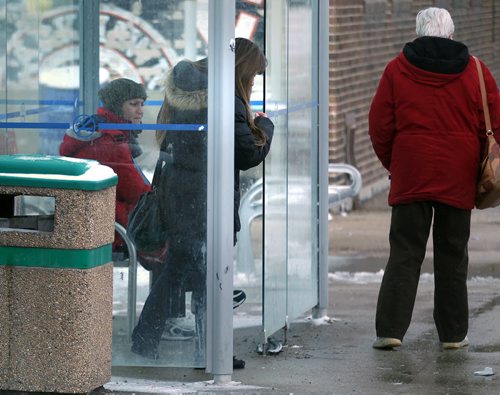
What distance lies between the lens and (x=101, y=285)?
6109 mm

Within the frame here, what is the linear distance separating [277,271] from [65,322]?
178 centimetres

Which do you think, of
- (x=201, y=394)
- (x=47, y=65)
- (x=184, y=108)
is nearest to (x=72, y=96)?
(x=47, y=65)

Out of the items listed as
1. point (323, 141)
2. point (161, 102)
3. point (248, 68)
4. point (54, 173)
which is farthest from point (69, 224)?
point (323, 141)

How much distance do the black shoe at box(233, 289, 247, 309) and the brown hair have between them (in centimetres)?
100

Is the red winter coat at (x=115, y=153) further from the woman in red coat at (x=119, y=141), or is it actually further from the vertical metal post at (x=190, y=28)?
the vertical metal post at (x=190, y=28)

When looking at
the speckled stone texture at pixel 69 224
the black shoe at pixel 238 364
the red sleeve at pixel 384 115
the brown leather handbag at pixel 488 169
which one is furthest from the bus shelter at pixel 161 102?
the brown leather handbag at pixel 488 169

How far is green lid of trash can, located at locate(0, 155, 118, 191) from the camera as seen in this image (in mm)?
5949

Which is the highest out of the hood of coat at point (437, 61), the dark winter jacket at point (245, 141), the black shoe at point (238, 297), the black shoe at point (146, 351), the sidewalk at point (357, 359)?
the hood of coat at point (437, 61)

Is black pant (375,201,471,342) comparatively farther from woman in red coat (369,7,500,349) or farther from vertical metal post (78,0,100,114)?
vertical metal post (78,0,100,114)

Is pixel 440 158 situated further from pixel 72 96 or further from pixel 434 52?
pixel 72 96

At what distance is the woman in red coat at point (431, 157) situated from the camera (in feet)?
24.2

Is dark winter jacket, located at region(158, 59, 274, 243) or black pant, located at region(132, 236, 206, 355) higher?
dark winter jacket, located at region(158, 59, 274, 243)

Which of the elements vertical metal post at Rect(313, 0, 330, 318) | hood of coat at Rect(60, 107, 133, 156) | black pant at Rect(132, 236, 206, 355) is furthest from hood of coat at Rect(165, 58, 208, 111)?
vertical metal post at Rect(313, 0, 330, 318)

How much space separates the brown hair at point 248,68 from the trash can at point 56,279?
1.01m
